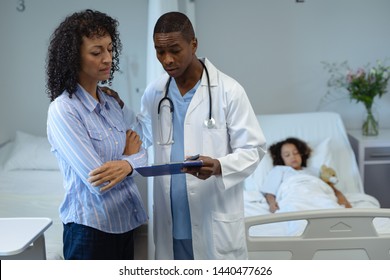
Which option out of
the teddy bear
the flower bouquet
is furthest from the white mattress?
the flower bouquet

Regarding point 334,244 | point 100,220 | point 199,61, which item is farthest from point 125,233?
point 334,244

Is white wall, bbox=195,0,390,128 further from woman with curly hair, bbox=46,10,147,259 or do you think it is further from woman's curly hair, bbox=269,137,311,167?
woman with curly hair, bbox=46,10,147,259

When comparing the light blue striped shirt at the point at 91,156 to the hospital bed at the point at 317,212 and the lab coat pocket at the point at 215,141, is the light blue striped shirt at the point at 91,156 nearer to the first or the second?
the lab coat pocket at the point at 215,141

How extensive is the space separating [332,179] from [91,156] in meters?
1.49

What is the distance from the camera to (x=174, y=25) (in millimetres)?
1192

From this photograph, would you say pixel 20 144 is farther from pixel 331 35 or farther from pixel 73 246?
pixel 331 35

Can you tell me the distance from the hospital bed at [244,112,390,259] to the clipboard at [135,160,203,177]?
36cm

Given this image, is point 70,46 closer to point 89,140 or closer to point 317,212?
point 89,140

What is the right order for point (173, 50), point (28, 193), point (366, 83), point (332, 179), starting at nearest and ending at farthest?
point (173, 50) < point (28, 193) < point (332, 179) < point (366, 83)

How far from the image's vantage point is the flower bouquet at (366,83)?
263cm

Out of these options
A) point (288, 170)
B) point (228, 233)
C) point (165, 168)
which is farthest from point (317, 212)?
point (288, 170)

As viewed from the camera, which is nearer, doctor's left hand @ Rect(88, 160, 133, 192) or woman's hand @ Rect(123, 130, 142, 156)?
doctor's left hand @ Rect(88, 160, 133, 192)

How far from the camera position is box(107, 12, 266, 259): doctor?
1.25 metres

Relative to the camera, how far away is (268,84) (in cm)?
264
